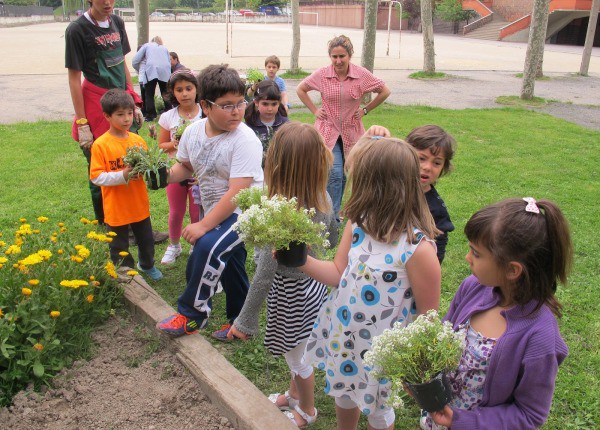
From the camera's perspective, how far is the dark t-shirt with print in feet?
15.0

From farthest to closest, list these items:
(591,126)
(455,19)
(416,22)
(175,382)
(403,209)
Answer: (416,22), (455,19), (591,126), (175,382), (403,209)

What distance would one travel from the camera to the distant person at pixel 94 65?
4.58 meters

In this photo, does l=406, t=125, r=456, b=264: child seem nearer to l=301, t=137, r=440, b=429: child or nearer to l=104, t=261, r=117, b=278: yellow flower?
l=301, t=137, r=440, b=429: child

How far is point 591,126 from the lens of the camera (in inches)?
471

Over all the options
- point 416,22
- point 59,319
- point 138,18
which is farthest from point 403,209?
point 416,22

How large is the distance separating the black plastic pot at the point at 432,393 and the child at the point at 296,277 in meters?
1.14

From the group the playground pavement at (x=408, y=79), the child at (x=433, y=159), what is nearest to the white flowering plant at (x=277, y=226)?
the child at (x=433, y=159)

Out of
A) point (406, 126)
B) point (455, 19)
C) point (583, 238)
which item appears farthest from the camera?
point (455, 19)

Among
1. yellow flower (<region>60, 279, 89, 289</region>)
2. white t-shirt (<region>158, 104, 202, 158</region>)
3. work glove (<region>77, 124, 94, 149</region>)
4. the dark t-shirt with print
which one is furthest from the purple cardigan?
the dark t-shirt with print

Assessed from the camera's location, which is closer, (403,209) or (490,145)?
(403,209)

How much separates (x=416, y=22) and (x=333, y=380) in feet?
202

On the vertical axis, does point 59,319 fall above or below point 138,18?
below

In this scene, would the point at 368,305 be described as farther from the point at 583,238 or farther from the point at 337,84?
the point at 583,238

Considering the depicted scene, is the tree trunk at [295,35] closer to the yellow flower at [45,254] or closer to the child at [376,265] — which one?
the yellow flower at [45,254]
